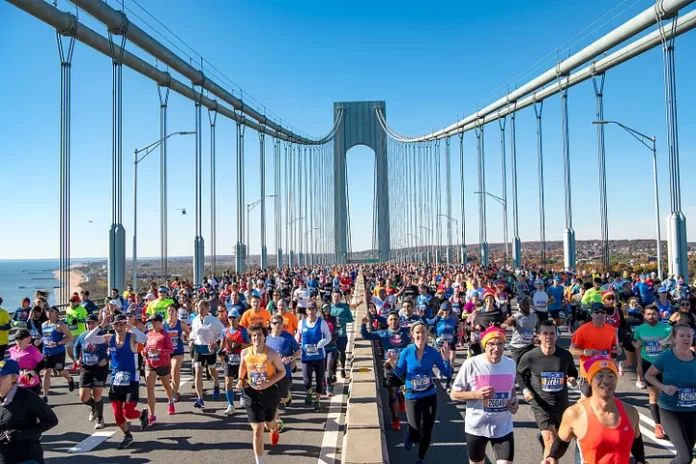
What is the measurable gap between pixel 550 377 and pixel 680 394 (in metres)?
1.06

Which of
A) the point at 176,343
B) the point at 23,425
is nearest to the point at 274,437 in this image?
the point at 23,425

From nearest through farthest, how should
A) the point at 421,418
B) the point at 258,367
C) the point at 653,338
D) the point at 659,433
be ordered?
the point at 421,418
the point at 258,367
the point at 659,433
the point at 653,338

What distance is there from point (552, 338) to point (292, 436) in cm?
326

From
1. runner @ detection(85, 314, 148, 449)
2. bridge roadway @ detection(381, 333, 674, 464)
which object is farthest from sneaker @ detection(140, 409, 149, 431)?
bridge roadway @ detection(381, 333, 674, 464)

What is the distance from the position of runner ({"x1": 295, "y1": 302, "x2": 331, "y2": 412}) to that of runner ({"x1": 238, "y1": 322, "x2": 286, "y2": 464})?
82.5 inches

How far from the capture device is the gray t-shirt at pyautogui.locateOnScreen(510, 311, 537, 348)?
8305mm

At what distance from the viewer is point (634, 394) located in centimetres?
885

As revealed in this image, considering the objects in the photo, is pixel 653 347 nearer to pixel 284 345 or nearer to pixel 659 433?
pixel 659 433

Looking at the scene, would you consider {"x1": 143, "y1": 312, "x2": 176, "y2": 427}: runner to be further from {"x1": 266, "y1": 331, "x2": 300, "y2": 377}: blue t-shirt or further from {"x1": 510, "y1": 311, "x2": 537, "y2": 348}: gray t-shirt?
{"x1": 510, "y1": 311, "x2": 537, "y2": 348}: gray t-shirt

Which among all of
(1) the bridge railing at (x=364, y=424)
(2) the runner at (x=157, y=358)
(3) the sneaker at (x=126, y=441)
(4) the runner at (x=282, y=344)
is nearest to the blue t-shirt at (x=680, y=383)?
(1) the bridge railing at (x=364, y=424)

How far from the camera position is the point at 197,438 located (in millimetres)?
6984

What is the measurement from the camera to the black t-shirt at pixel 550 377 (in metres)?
5.57

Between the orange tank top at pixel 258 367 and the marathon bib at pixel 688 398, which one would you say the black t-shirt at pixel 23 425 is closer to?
the orange tank top at pixel 258 367

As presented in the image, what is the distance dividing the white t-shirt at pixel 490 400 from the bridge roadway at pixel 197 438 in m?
1.86
